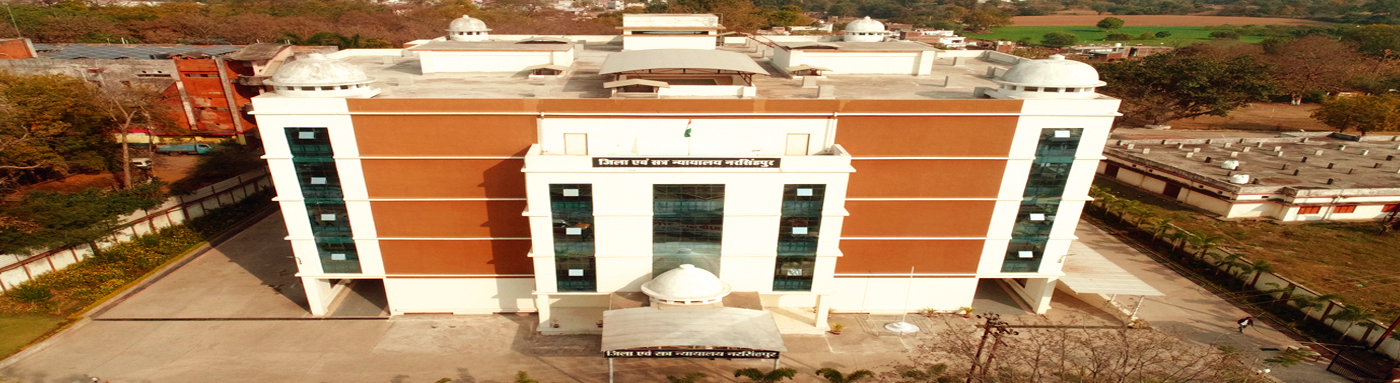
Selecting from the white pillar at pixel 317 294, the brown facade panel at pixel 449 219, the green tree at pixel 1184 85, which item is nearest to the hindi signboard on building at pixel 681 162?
the brown facade panel at pixel 449 219

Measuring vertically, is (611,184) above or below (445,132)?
below

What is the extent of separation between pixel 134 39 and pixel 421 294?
98096mm

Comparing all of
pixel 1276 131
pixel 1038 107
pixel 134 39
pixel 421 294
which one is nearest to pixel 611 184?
pixel 421 294

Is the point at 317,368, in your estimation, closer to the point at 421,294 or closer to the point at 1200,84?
the point at 421,294

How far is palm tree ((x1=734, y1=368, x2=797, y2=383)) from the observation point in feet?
78.5

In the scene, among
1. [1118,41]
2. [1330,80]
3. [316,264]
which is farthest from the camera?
[1118,41]

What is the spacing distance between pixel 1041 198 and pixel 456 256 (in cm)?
2869

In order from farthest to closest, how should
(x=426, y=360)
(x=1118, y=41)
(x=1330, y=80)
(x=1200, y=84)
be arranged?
(x=1118, y=41)
(x=1330, y=80)
(x=1200, y=84)
(x=426, y=360)

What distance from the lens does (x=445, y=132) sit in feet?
83.0

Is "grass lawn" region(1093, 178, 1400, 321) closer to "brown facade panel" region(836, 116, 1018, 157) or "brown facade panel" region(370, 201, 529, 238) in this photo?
"brown facade panel" region(836, 116, 1018, 157)

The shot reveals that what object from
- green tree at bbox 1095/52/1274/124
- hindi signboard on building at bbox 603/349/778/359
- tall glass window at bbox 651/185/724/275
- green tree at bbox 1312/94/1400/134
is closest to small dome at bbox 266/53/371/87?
tall glass window at bbox 651/185/724/275

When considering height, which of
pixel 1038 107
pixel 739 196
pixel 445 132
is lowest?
pixel 739 196

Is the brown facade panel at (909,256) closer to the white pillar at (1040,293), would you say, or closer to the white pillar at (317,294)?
the white pillar at (1040,293)

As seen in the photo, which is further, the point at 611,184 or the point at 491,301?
the point at 491,301
